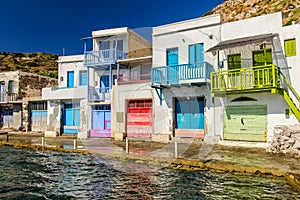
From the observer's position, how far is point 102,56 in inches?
811

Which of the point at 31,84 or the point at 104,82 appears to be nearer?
the point at 104,82

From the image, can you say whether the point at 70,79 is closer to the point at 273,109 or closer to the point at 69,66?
the point at 69,66

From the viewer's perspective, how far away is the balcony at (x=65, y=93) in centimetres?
2162

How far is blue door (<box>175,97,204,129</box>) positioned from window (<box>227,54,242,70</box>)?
9.51 feet

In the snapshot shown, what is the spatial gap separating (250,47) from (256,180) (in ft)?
27.9

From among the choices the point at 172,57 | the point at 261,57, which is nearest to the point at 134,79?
the point at 172,57

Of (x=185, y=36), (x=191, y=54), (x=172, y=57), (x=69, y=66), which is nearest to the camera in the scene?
(x=191, y=54)

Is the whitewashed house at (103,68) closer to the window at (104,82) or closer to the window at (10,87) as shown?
the window at (104,82)

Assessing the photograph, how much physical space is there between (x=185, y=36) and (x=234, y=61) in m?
3.80

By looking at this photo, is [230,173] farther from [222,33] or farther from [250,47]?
[222,33]

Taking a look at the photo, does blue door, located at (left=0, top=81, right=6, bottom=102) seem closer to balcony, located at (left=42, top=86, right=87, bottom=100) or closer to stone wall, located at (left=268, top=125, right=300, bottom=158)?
balcony, located at (left=42, top=86, right=87, bottom=100)

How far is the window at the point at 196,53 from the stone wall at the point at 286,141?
6440 millimetres

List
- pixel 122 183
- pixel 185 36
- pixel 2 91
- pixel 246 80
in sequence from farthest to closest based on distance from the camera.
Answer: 1. pixel 2 91
2. pixel 185 36
3. pixel 246 80
4. pixel 122 183

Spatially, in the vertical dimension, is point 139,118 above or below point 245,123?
above
